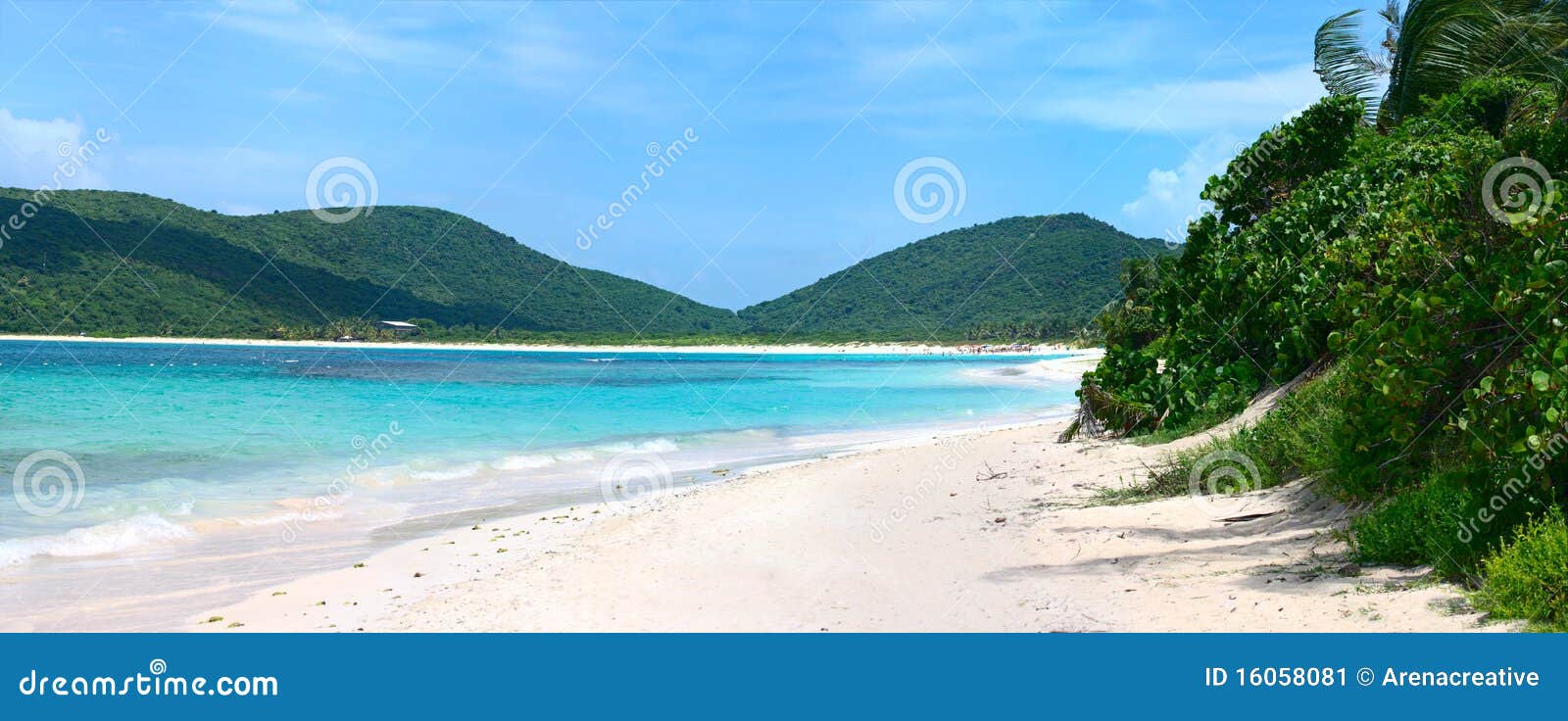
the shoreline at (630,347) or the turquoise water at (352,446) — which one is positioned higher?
the shoreline at (630,347)

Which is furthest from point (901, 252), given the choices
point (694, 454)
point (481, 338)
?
point (694, 454)

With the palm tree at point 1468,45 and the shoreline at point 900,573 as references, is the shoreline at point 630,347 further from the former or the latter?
the shoreline at point 900,573

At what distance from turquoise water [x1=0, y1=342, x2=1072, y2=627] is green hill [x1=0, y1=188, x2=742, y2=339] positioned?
154 ft

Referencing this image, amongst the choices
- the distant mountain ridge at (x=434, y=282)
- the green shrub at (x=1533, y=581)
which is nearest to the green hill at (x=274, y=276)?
the distant mountain ridge at (x=434, y=282)

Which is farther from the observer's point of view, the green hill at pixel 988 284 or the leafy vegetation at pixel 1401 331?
the green hill at pixel 988 284

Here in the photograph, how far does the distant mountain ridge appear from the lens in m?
93.9

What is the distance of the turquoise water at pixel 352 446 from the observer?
11641 millimetres

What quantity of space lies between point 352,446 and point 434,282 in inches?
4525

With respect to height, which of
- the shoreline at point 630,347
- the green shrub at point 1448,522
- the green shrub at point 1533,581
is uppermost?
the shoreline at point 630,347

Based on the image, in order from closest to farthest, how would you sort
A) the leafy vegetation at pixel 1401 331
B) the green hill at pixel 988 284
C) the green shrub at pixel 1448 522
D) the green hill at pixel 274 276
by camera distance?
the leafy vegetation at pixel 1401 331 < the green shrub at pixel 1448 522 < the green hill at pixel 274 276 < the green hill at pixel 988 284

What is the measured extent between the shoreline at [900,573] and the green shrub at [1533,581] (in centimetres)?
20

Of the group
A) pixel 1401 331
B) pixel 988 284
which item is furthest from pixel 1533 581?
pixel 988 284

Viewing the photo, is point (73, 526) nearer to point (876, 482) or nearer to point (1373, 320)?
point (876, 482)

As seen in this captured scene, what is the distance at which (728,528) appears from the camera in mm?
9852
